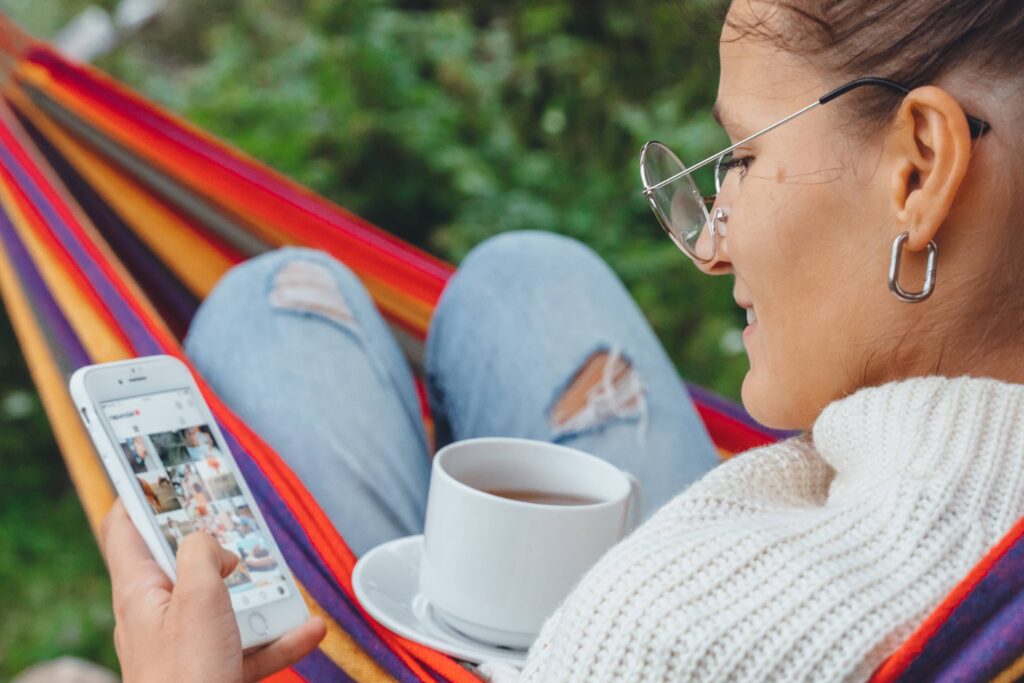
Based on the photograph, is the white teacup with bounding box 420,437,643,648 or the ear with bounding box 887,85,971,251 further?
the white teacup with bounding box 420,437,643,648

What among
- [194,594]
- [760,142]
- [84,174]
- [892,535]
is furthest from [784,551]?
→ [84,174]

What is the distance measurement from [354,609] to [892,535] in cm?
42

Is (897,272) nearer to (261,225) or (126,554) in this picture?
(126,554)

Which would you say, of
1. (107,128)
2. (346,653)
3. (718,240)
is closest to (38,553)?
(107,128)

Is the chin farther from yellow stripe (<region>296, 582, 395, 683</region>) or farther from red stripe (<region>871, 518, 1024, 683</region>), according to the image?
yellow stripe (<region>296, 582, 395, 683</region>)

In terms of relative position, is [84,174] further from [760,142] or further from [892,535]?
[892,535]

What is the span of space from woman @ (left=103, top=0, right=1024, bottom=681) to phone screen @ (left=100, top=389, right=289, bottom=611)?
0.07m

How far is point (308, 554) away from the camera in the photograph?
846mm

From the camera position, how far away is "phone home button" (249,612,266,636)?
0.79 m

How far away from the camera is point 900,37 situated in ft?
1.91

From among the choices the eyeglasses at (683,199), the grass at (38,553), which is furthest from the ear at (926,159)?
the grass at (38,553)

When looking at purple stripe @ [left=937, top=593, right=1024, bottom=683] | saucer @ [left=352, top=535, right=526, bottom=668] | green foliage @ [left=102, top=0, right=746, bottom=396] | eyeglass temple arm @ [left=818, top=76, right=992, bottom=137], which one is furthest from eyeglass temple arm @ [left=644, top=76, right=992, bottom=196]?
green foliage @ [left=102, top=0, right=746, bottom=396]

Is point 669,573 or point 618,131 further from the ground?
point 618,131

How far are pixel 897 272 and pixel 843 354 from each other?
6 centimetres
